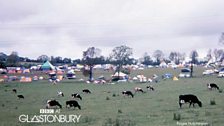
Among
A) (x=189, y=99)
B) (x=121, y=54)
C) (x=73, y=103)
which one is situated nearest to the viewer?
(x=189, y=99)

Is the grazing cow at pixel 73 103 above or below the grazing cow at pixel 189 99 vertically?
below

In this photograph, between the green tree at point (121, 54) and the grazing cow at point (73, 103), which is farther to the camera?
the green tree at point (121, 54)

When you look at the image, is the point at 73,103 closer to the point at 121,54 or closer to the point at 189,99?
the point at 189,99

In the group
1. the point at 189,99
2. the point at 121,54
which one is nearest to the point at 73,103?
Result: the point at 189,99

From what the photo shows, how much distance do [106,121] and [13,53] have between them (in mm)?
136289

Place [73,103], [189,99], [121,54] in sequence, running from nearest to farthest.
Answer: [189,99] < [73,103] < [121,54]

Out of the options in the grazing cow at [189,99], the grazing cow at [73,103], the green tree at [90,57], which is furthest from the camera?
the green tree at [90,57]

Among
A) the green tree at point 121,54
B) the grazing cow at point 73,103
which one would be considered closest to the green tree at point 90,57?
the green tree at point 121,54

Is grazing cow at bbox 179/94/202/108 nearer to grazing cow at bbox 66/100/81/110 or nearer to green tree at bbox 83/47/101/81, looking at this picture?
grazing cow at bbox 66/100/81/110

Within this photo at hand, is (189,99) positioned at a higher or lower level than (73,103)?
higher

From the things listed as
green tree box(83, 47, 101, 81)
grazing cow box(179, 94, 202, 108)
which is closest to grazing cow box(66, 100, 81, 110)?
grazing cow box(179, 94, 202, 108)

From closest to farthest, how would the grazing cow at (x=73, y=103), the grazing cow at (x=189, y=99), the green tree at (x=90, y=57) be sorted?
the grazing cow at (x=189, y=99)
the grazing cow at (x=73, y=103)
the green tree at (x=90, y=57)

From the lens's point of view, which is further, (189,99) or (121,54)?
(121,54)

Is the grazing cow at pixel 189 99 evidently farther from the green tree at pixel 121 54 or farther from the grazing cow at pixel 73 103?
the green tree at pixel 121 54
